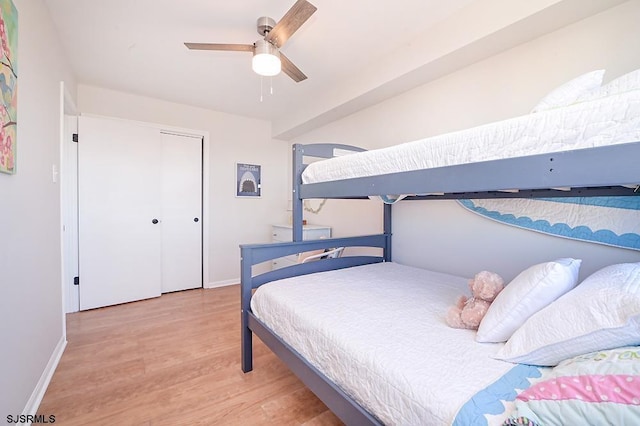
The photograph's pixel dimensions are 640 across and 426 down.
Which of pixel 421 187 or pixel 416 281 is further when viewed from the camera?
pixel 416 281

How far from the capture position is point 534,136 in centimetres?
89

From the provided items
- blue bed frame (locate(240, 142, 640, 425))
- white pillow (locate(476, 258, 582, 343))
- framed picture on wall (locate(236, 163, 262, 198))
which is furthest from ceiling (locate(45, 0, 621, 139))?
white pillow (locate(476, 258, 582, 343))

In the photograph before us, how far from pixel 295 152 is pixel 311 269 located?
33.4 inches

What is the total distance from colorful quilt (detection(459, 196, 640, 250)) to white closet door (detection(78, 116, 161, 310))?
3359 millimetres

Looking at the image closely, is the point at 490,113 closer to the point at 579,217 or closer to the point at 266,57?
the point at 579,217

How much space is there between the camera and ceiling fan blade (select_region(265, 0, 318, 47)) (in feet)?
4.42

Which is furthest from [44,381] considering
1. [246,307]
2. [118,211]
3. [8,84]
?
[118,211]

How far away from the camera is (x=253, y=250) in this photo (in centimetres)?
170

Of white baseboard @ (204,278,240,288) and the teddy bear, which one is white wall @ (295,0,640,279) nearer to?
the teddy bear

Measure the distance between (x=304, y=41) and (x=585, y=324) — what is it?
2.21 m

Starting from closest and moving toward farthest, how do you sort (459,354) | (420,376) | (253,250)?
(420,376) < (459,354) < (253,250)

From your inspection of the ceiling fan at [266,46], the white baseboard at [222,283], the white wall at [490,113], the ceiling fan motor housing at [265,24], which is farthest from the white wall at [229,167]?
the ceiling fan motor housing at [265,24]

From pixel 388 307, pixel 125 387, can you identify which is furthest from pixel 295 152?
pixel 125 387

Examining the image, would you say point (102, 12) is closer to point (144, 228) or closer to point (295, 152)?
point (295, 152)
